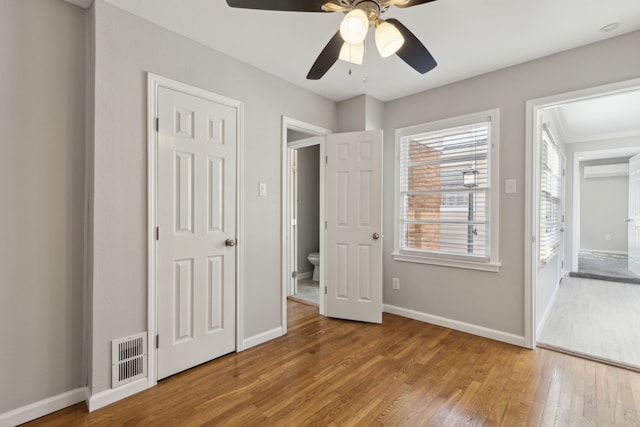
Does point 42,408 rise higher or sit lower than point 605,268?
lower

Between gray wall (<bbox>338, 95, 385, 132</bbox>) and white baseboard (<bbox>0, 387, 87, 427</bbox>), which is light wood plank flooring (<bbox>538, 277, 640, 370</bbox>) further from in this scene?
white baseboard (<bbox>0, 387, 87, 427</bbox>)

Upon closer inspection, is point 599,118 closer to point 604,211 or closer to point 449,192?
point 449,192

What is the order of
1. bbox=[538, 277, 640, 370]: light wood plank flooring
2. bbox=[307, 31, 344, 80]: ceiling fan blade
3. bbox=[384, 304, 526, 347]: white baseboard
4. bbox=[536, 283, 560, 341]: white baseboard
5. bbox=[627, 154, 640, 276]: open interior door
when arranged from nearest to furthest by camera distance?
bbox=[307, 31, 344, 80]: ceiling fan blade < bbox=[538, 277, 640, 370]: light wood plank flooring < bbox=[384, 304, 526, 347]: white baseboard < bbox=[536, 283, 560, 341]: white baseboard < bbox=[627, 154, 640, 276]: open interior door

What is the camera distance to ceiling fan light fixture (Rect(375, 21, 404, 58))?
5.04 feet

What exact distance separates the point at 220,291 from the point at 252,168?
1.11 m

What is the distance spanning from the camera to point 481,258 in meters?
3.04

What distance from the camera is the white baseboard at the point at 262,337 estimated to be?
2.77 metres

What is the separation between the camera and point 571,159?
540 cm

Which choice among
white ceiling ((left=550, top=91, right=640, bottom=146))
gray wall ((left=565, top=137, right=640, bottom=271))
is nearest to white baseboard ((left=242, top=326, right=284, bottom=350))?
white ceiling ((left=550, top=91, right=640, bottom=146))

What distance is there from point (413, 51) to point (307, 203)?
395 centimetres

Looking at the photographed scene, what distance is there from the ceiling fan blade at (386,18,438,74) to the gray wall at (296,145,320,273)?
3611 millimetres

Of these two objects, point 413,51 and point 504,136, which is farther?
point 504,136

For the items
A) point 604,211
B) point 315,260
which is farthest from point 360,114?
point 604,211

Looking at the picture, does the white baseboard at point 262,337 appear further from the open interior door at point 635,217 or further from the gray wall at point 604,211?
the gray wall at point 604,211
